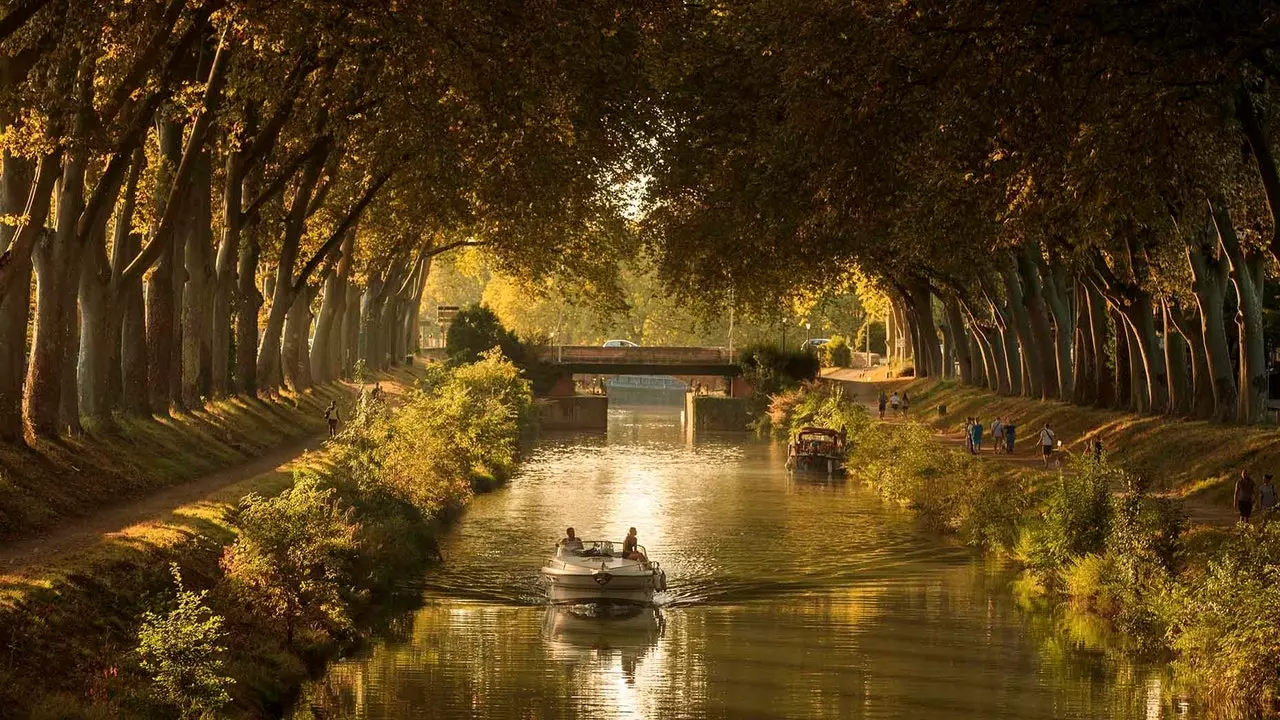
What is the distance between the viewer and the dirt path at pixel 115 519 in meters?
23.7

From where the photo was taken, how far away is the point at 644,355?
117312 mm

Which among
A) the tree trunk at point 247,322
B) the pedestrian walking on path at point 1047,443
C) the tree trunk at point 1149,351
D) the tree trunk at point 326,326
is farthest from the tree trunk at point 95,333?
the tree trunk at point 326,326

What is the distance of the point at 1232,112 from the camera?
29750 mm

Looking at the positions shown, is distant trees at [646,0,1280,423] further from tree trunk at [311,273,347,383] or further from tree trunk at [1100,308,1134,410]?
tree trunk at [311,273,347,383]

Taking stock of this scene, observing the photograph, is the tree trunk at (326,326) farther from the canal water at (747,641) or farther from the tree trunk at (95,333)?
the tree trunk at (95,333)

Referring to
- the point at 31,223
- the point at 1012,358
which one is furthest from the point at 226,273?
the point at 1012,358

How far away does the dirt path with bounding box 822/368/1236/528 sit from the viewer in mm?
33562

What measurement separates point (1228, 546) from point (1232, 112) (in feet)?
27.3

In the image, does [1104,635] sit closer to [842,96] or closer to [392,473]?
[842,96]

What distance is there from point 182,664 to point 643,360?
96864 millimetres

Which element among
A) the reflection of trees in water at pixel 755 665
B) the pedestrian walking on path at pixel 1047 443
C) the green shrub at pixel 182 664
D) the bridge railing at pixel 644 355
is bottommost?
the reflection of trees in water at pixel 755 665

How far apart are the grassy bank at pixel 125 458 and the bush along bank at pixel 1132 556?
1871cm

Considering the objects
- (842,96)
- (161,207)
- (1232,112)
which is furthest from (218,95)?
(1232,112)

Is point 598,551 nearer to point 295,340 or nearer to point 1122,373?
point 1122,373
